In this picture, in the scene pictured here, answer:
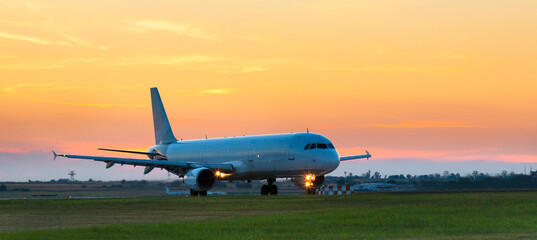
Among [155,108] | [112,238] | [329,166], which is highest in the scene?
[155,108]

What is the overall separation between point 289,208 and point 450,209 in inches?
330

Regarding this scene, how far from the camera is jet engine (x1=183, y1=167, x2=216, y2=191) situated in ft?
216

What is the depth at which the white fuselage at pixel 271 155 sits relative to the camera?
63062 mm

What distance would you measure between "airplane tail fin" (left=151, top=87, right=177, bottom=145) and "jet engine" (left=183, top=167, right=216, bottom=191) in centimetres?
1607

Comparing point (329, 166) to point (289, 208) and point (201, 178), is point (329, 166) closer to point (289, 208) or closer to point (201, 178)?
point (201, 178)

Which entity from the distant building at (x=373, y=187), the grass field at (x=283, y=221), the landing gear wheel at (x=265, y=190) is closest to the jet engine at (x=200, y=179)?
the landing gear wheel at (x=265, y=190)

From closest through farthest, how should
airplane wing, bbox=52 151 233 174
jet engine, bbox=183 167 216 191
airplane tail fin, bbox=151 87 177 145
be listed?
jet engine, bbox=183 167 216 191 < airplane wing, bbox=52 151 233 174 < airplane tail fin, bbox=151 87 177 145

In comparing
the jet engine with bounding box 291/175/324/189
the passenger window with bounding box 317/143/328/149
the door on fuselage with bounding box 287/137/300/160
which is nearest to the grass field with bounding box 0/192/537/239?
the door on fuselage with bounding box 287/137/300/160

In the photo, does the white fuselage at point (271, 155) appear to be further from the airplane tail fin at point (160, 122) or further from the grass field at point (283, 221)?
the grass field at point (283, 221)

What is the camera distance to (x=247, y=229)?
28.5 metres

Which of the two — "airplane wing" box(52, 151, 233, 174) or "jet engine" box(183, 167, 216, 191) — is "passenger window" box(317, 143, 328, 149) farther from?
"jet engine" box(183, 167, 216, 191)

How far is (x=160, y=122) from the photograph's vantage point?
8419 centimetres

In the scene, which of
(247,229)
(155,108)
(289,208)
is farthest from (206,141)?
(247,229)

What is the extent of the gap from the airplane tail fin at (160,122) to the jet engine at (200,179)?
16.1 m
